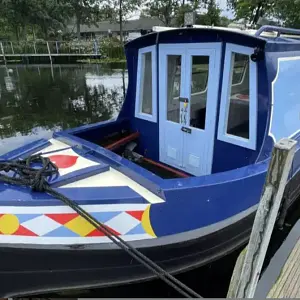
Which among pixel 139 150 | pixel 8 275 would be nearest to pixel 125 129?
pixel 139 150

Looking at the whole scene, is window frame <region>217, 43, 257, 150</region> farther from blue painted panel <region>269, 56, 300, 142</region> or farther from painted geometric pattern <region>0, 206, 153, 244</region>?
painted geometric pattern <region>0, 206, 153, 244</region>

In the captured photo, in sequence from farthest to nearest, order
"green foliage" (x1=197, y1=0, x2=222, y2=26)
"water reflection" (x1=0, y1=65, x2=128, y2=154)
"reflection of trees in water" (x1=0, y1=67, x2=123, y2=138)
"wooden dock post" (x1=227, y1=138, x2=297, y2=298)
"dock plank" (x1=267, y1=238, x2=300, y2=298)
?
1. "reflection of trees in water" (x1=0, y1=67, x2=123, y2=138)
2. "water reflection" (x1=0, y1=65, x2=128, y2=154)
3. "green foliage" (x1=197, y1=0, x2=222, y2=26)
4. "dock plank" (x1=267, y1=238, x2=300, y2=298)
5. "wooden dock post" (x1=227, y1=138, x2=297, y2=298)

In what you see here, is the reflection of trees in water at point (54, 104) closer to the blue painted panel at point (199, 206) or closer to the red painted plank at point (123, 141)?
the red painted plank at point (123, 141)

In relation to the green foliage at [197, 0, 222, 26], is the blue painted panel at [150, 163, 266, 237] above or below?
below

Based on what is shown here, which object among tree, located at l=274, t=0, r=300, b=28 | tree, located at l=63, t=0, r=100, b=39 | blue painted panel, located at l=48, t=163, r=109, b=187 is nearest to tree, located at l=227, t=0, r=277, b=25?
tree, located at l=274, t=0, r=300, b=28

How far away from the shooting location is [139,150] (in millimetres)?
4383

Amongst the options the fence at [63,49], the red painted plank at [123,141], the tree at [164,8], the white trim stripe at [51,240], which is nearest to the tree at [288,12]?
the red painted plank at [123,141]

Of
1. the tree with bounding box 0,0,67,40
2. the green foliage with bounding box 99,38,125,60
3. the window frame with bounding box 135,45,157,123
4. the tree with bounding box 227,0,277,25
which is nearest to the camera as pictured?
the window frame with bounding box 135,45,157,123

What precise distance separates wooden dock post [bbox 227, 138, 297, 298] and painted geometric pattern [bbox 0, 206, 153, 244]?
86 cm

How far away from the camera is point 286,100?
3.29 meters

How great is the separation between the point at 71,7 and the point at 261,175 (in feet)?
126

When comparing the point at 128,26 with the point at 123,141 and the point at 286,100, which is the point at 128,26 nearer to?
the point at 123,141

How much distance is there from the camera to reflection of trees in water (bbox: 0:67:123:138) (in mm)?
8914

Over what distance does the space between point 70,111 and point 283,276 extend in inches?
350
